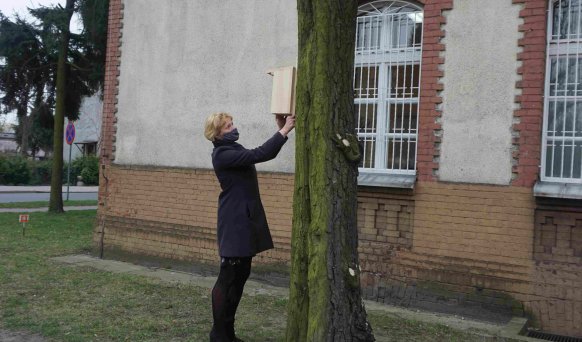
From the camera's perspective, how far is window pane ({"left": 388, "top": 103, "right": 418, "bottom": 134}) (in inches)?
274

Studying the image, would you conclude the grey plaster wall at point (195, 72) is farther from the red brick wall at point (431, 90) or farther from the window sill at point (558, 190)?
the window sill at point (558, 190)

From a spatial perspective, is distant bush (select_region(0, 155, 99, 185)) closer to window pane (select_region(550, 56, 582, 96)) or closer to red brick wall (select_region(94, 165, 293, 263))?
red brick wall (select_region(94, 165, 293, 263))

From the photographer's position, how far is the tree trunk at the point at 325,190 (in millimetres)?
3945

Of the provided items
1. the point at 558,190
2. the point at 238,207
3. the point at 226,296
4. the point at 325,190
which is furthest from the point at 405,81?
the point at 226,296

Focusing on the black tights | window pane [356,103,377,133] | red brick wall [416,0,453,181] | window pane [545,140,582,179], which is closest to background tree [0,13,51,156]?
window pane [356,103,377,133]

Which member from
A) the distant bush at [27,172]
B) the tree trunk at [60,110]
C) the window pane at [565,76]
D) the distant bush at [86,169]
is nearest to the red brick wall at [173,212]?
the window pane at [565,76]

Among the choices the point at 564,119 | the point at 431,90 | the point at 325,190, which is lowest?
the point at 325,190

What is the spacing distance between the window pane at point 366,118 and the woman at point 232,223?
2.69m

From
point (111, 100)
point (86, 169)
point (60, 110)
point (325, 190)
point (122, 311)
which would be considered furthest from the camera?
point (86, 169)

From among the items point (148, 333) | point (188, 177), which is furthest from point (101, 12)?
point (148, 333)

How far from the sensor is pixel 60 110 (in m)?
17.1

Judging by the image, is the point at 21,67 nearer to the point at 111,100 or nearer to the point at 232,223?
the point at 111,100

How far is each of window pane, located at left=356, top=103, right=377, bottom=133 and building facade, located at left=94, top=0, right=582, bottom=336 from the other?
0.06 ft

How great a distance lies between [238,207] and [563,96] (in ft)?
12.1
